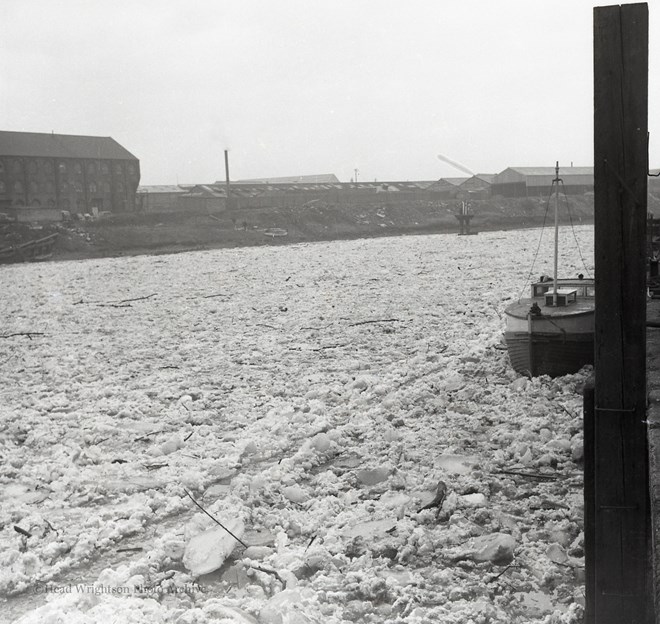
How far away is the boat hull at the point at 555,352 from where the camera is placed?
707 cm

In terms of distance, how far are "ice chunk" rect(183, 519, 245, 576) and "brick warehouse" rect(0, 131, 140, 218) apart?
60.0 m

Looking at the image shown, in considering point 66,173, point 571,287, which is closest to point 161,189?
point 66,173

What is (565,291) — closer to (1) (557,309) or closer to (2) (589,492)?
(1) (557,309)

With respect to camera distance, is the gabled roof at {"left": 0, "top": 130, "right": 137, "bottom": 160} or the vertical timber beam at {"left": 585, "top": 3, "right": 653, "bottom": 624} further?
the gabled roof at {"left": 0, "top": 130, "right": 137, "bottom": 160}

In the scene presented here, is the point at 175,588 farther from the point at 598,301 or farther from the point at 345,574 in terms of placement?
the point at 598,301

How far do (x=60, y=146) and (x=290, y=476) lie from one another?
2607 inches

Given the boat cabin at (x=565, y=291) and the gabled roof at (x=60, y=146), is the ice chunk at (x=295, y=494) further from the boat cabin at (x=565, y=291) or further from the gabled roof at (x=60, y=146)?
the gabled roof at (x=60, y=146)

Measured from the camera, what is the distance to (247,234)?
39.5 m

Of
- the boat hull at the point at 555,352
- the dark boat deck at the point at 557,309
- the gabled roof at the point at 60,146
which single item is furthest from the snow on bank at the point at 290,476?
the gabled roof at the point at 60,146

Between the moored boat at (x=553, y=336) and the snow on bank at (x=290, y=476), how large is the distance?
26 centimetres

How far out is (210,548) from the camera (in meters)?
4.29

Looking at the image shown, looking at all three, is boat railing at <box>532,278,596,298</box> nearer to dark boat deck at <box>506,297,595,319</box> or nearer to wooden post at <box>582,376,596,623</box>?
dark boat deck at <box>506,297,595,319</box>

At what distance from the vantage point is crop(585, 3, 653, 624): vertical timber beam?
110 inches

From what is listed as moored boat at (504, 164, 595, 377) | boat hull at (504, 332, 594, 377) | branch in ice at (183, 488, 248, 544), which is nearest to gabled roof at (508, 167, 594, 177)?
moored boat at (504, 164, 595, 377)
